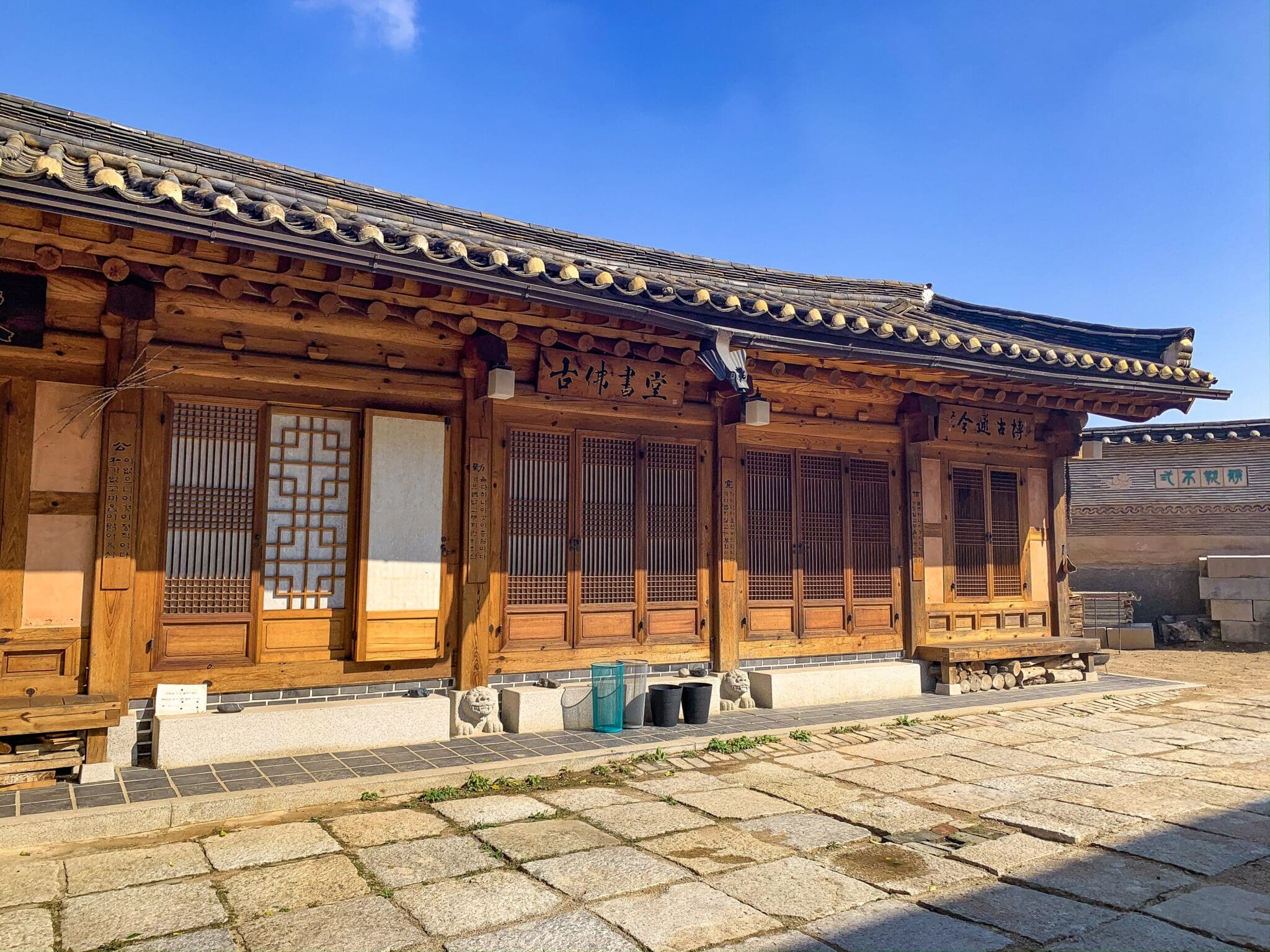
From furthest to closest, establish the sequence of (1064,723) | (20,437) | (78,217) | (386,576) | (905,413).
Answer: (905,413) → (1064,723) → (386,576) → (20,437) → (78,217)

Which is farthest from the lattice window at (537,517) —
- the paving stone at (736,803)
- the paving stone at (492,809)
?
the paving stone at (736,803)

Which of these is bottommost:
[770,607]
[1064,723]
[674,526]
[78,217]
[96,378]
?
[1064,723]

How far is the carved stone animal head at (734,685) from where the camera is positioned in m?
8.46

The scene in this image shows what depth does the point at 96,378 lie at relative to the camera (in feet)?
19.9

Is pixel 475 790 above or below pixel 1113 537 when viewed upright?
below

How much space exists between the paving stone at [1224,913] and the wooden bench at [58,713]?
600 cm

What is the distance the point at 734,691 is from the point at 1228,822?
4.18m

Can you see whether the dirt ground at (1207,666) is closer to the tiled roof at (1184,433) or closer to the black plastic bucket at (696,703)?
the tiled roof at (1184,433)

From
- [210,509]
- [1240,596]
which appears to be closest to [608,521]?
[210,509]

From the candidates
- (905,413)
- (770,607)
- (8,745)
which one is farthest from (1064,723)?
(8,745)

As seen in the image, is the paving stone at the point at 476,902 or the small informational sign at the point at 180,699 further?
the small informational sign at the point at 180,699

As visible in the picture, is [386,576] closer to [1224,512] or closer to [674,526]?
[674,526]

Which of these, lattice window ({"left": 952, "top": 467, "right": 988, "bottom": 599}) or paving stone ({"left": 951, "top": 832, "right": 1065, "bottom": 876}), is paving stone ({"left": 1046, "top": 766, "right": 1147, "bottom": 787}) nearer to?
paving stone ({"left": 951, "top": 832, "right": 1065, "bottom": 876})

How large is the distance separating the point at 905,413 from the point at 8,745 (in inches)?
343
